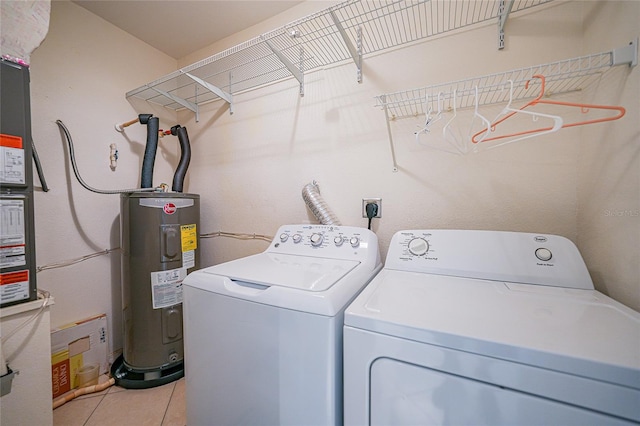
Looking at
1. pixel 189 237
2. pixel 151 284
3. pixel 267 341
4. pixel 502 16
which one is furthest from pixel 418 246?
pixel 151 284

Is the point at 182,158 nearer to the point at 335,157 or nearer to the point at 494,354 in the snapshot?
the point at 335,157

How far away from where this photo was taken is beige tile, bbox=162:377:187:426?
4.05 ft

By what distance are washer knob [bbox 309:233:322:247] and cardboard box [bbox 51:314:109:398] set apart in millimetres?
1605

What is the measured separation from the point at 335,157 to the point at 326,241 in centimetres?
55

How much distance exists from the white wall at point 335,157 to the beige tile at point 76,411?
0.36 meters

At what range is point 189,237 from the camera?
159 centimetres

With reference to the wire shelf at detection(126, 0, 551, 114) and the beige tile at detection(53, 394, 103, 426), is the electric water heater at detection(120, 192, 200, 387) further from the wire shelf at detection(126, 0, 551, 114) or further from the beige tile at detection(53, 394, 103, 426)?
the wire shelf at detection(126, 0, 551, 114)

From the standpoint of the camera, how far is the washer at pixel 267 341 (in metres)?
0.66

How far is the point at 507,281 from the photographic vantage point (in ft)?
2.86

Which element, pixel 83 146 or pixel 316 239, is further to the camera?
pixel 83 146

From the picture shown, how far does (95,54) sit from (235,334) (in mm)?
2107

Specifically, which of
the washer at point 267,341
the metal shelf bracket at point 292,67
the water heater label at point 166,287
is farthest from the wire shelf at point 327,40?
the water heater label at point 166,287

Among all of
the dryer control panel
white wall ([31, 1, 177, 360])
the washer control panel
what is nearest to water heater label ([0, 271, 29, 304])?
white wall ([31, 1, 177, 360])

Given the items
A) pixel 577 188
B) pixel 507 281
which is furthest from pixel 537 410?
pixel 577 188
